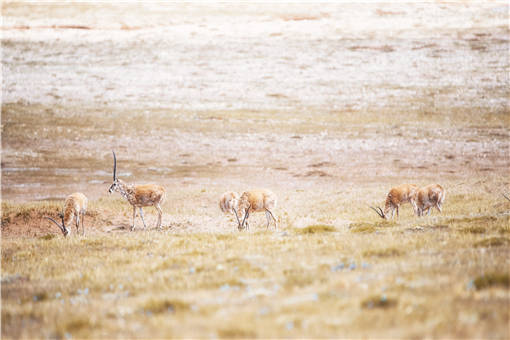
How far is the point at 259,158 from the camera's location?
45.9m

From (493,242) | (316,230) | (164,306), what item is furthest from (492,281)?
(316,230)

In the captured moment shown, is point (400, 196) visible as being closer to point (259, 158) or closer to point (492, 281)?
point (492, 281)

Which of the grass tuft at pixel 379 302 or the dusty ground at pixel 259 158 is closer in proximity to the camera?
the grass tuft at pixel 379 302

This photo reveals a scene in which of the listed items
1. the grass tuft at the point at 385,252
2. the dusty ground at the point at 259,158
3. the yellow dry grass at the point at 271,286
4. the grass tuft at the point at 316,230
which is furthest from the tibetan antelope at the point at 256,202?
the grass tuft at the point at 385,252

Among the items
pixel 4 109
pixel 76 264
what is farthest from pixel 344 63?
pixel 76 264

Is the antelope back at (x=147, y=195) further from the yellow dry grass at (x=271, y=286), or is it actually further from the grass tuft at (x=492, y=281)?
the grass tuft at (x=492, y=281)

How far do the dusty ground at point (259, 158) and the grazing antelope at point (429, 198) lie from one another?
1.53m

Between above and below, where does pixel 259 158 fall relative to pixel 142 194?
above

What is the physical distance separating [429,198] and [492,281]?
14.0 m

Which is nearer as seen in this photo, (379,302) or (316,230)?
(379,302)

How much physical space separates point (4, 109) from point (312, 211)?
47137mm

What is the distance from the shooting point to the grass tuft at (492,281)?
746cm

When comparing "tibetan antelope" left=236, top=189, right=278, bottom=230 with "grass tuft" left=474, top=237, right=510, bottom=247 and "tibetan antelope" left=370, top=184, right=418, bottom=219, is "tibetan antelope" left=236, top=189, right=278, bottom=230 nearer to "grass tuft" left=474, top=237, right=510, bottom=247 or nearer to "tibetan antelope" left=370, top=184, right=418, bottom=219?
"tibetan antelope" left=370, top=184, right=418, bottom=219

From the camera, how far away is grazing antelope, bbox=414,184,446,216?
68.8ft
